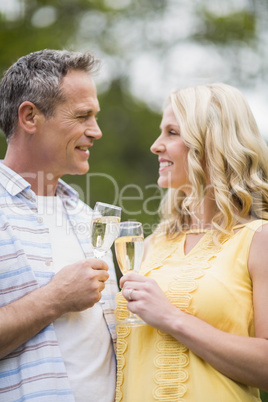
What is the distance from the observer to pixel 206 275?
9.21ft

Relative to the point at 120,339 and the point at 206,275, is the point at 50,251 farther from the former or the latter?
the point at 206,275

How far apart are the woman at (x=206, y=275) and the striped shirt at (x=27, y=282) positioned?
0.38 meters

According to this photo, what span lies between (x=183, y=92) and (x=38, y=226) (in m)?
1.28

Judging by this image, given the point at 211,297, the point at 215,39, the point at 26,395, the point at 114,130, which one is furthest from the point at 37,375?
the point at 215,39

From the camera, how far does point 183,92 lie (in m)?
3.34

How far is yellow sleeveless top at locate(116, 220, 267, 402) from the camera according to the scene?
8.76 ft

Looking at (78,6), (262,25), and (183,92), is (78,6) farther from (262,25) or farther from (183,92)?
(183,92)

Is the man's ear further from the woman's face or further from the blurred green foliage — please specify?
the blurred green foliage

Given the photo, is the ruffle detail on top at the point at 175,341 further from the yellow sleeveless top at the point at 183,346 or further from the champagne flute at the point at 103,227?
the champagne flute at the point at 103,227

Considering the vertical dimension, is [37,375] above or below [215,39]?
below

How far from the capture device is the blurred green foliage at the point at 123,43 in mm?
8477

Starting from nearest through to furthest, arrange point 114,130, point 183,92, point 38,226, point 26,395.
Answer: point 26,395 → point 38,226 → point 183,92 → point 114,130

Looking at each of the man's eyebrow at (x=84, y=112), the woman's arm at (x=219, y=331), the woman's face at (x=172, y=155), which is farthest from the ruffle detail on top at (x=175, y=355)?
the man's eyebrow at (x=84, y=112)

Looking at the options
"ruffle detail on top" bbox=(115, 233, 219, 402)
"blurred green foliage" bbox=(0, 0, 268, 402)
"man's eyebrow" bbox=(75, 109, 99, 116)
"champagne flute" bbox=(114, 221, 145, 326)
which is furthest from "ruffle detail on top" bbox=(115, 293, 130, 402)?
"blurred green foliage" bbox=(0, 0, 268, 402)
